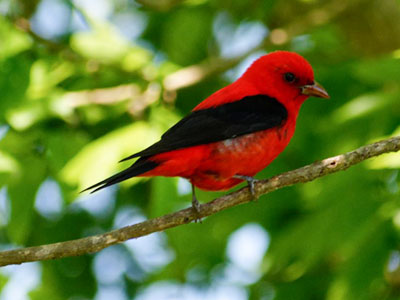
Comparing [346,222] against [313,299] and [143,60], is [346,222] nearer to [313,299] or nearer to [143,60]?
[313,299]

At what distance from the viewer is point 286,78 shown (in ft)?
16.6

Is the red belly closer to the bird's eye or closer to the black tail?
the black tail

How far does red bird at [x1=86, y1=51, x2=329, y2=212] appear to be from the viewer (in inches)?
162

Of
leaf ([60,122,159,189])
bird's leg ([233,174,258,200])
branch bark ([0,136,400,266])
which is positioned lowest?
branch bark ([0,136,400,266])

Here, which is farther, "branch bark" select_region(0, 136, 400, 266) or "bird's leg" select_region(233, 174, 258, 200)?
"bird's leg" select_region(233, 174, 258, 200)

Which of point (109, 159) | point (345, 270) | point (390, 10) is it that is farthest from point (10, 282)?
point (390, 10)

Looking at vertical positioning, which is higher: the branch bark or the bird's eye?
the bird's eye

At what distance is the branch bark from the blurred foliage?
0.55 ft

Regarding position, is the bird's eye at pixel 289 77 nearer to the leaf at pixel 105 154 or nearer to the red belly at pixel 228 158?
the red belly at pixel 228 158

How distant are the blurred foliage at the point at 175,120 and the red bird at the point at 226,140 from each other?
0.19 metres

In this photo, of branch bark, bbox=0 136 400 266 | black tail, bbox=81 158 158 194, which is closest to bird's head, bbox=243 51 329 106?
branch bark, bbox=0 136 400 266

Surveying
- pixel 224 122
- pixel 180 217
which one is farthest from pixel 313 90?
pixel 180 217

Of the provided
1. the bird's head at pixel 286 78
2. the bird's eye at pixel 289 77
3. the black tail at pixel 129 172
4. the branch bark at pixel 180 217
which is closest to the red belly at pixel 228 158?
the black tail at pixel 129 172

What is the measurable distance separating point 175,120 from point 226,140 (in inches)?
20.2
